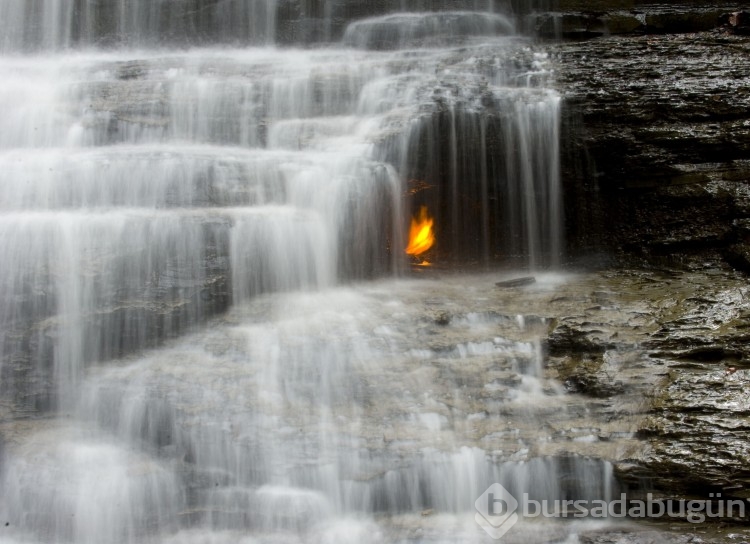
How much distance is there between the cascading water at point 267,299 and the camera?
18.9 feet

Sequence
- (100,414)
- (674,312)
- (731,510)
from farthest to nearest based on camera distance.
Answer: (674,312) < (100,414) < (731,510)

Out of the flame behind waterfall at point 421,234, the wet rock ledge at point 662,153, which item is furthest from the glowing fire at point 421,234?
the wet rock ledge at point 662,153

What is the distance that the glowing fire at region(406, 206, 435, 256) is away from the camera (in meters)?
8.70

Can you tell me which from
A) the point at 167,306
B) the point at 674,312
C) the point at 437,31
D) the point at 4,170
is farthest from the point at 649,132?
the point at 4,170

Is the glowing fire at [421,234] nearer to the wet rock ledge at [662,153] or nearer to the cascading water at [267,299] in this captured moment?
the cascading water at [267,299]

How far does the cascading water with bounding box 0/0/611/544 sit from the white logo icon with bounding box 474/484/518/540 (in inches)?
4.3

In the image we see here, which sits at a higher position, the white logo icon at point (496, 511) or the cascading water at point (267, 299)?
the cascading water at point (267, 299)

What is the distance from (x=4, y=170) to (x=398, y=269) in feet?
16.0

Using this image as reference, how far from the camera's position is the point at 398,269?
28.0 ft

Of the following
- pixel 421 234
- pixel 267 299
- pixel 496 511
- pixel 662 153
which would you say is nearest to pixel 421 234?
pixel 421 234

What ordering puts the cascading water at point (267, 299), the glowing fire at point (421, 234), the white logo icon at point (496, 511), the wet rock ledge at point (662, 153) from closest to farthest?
the white logo icon at point (496, 511) < the cascading water at point (267, 299) < the wet rock ledge at point (662, 153) < the glowing fire at point (421, 234)

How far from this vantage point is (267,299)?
7.50 m

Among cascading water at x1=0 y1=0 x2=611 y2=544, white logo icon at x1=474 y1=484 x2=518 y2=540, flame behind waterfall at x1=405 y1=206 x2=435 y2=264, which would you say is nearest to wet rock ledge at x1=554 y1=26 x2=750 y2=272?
cascading water at x1=0 y1=0 x2=611 y2=544

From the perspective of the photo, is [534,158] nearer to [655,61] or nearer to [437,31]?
[655,61]
